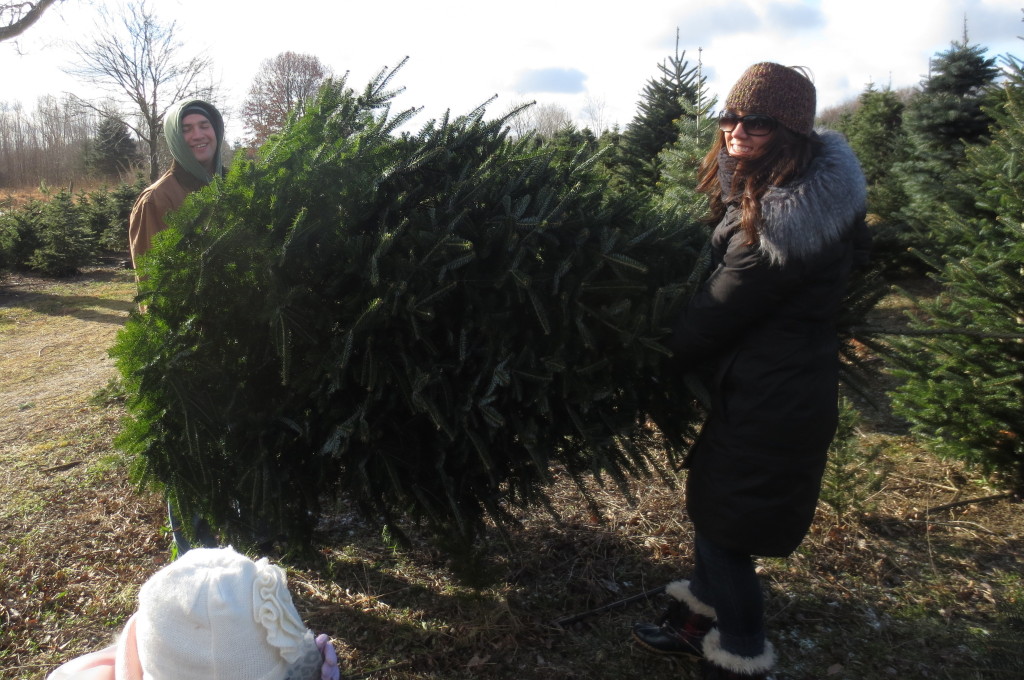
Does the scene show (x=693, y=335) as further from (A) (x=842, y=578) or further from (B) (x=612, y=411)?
(A) (x=842, y=578)

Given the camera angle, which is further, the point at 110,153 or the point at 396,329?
the point at 110,153

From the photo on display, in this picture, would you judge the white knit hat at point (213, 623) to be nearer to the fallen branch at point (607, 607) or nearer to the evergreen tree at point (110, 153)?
the fallen branch at point (607, 607)

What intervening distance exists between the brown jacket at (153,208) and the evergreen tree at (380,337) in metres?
1.01

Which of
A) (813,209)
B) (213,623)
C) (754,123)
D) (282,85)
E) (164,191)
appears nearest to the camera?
(213,623)

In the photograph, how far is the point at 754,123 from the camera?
7.38ft

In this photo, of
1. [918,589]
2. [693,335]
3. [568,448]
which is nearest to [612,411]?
[568,448]

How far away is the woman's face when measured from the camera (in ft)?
7.41

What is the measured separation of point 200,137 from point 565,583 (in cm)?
285

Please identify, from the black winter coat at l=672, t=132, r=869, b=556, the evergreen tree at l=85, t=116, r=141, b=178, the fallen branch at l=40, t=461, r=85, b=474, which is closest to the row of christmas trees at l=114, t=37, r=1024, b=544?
the black winter coat at l=672, t=132, r=869, b=556

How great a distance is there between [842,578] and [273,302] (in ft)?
9.84

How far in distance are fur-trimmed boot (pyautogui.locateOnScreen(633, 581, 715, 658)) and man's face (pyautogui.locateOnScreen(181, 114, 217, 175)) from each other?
3.02m

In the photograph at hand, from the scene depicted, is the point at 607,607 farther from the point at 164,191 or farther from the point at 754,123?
the point at 164,191

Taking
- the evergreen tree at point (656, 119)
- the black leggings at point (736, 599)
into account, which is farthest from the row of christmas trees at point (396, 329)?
the evergreen tree at point (656, 119)

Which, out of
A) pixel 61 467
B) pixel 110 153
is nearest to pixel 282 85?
pixel 110 153
